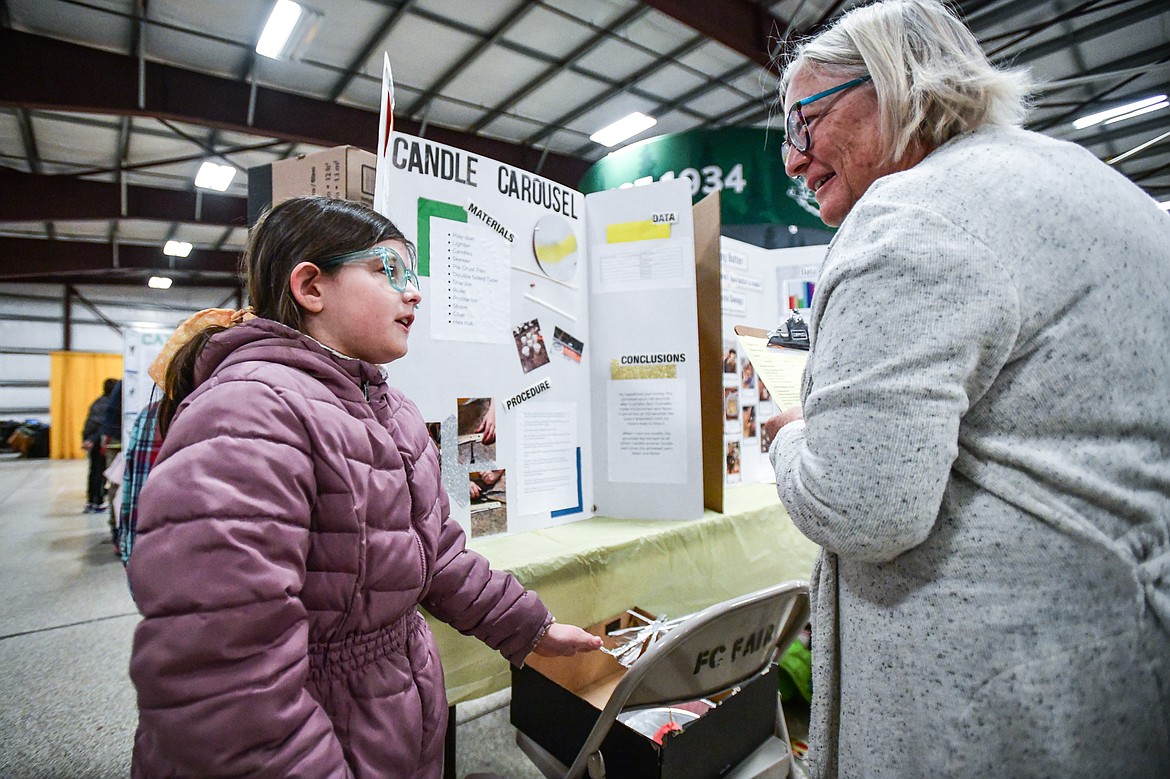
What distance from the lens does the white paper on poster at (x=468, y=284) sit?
57.9 inches

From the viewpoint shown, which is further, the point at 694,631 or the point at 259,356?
the point at 694,631

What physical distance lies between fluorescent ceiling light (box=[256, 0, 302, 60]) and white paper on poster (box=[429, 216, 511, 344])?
437 centimetres

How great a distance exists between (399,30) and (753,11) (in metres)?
3.21

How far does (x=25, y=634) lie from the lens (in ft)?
10.3

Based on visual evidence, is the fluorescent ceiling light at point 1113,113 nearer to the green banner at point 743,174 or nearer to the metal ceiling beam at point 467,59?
the green banner at point 743,174

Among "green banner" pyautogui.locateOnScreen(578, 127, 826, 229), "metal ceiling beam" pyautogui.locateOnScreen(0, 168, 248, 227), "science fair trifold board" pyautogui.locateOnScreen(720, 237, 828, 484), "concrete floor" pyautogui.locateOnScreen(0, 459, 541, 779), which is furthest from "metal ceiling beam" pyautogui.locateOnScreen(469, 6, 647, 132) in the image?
"concrete floor" pyautogui.locateOnScreen(0, 459, 541, 779)

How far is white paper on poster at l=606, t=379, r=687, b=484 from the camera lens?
1740 millimetres

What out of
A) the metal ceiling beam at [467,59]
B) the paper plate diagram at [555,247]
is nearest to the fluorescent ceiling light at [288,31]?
the metal ceiling beam at [467,59]

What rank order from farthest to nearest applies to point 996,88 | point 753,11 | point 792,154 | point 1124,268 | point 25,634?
point 753,11 → point 25,634 → point 792,154 → point 996,88 → point 1124,268

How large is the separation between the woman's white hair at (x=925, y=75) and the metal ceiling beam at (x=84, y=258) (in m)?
10.7

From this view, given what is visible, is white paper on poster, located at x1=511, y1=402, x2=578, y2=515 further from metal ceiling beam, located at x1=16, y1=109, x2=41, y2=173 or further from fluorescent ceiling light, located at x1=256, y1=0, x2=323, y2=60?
metal ceiling beam, located at x1=16, y1=109, x2=41, y2=173

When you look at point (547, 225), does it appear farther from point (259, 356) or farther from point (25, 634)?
Result: point (25, 634)

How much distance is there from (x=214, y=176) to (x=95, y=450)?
4.03 m

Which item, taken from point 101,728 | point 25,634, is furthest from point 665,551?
point 25,634
